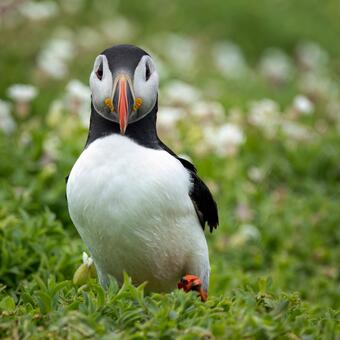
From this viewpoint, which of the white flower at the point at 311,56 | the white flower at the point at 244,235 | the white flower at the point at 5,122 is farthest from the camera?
the white flower at the point at 311,56

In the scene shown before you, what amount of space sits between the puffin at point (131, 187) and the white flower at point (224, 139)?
11.2 ft

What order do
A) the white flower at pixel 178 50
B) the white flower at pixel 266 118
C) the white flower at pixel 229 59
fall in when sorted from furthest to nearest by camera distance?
the white flower at pixel 229 59 → the white flower at pixel 178 50 → the white flower at pixel 266 118

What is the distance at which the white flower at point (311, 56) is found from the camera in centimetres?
1512

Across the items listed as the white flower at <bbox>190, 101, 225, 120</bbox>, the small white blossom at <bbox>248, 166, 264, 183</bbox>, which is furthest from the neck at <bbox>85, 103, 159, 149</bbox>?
the white flower at <bbox>190, 101, 225, 120</bbox>

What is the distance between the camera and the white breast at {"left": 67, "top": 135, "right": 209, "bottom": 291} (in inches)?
178

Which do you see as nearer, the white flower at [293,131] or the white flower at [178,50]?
the white flower at [293,131]

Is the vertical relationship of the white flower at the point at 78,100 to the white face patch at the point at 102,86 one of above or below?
below

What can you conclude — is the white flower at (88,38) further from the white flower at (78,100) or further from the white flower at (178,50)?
the white flower at (78,100)

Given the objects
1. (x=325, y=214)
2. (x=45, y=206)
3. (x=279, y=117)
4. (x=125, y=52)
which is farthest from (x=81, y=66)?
(x=125, y=52)

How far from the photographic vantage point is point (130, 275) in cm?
487

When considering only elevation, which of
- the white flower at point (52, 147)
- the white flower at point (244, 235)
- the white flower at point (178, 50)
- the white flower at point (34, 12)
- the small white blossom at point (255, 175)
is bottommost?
the white flower at point (244, 235)

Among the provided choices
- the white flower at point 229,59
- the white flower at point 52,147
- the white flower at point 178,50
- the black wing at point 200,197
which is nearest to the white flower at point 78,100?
the white flower at point 52,147

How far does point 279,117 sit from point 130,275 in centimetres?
487

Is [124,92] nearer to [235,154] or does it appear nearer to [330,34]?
[235,154]
